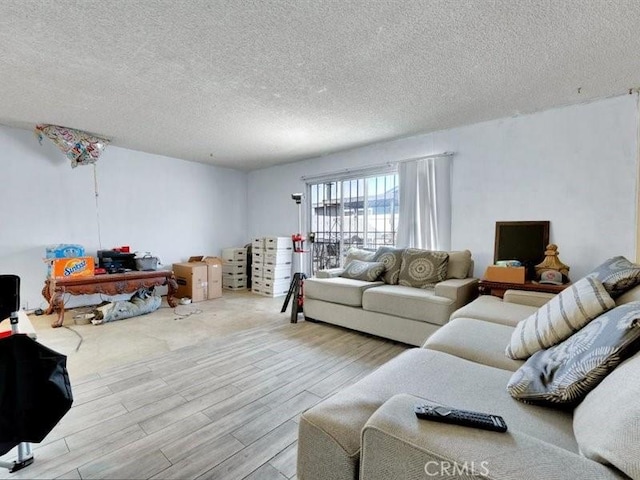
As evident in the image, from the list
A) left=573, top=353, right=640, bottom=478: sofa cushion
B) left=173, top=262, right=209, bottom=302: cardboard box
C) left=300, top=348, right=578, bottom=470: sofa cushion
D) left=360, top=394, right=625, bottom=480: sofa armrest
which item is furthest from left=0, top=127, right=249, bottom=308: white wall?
left=573, top=353, right=640, bottom=478: sofa cushion

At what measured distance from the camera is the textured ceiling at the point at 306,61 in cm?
164

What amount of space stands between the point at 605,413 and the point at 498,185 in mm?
3034

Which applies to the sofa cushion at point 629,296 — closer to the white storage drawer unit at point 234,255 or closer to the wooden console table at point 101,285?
the wooden console table at point 101,285

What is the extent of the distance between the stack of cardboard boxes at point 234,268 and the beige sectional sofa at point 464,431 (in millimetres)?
4441

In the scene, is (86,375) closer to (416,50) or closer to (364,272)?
(364,272)

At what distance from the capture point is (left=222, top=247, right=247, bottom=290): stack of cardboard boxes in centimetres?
543

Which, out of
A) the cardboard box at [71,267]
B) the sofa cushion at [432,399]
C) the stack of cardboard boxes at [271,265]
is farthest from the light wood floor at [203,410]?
the stack of cardboard boxes at [271,265]

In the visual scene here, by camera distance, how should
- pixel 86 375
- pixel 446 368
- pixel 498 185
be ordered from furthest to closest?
1. pixel 498 185
2. pixel 86 375
3. pixel 446 368

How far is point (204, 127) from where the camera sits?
3490 mm

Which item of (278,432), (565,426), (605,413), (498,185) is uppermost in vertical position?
(498,185)

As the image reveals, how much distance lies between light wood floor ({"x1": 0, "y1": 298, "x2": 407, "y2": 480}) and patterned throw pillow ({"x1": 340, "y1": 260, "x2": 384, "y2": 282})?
0.79 m

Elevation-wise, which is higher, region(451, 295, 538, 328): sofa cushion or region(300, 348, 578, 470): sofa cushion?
region(451, 295, 538, 328): sofa cushion

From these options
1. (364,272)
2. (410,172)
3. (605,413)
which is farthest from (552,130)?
(605,413)

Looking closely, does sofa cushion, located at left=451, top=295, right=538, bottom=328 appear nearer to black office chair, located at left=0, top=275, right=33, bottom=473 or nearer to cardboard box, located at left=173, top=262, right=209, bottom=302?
black office chair, located at left=0, top=275, right=33, bottom=473
